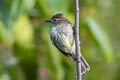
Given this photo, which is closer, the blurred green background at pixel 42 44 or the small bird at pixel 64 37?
the small bird at pixel 64 37

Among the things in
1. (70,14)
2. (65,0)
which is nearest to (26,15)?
(70,14)

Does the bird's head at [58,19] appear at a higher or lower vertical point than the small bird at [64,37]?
higher

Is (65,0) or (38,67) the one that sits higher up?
(65,0)

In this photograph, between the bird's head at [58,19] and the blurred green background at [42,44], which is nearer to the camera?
the bird's head at [58,19]

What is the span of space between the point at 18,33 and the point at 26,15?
22 cm

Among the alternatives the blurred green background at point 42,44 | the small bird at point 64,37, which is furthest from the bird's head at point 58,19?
the blurred green background at point 42,44

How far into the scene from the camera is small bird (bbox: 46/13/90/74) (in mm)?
4531

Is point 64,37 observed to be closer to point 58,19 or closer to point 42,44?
point 58,19

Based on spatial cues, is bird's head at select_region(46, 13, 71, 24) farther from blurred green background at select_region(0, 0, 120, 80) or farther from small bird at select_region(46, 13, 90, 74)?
blurred green background at select_region(0, 0, 120, 80)

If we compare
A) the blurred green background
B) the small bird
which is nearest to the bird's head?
the small bird

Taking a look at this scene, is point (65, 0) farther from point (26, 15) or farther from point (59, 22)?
point (26, 15)

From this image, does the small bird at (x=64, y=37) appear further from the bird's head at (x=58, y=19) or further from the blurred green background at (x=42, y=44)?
the blurred green background at (x=42, y=44)

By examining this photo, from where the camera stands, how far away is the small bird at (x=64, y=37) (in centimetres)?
453

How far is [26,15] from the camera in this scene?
18.6 feet
